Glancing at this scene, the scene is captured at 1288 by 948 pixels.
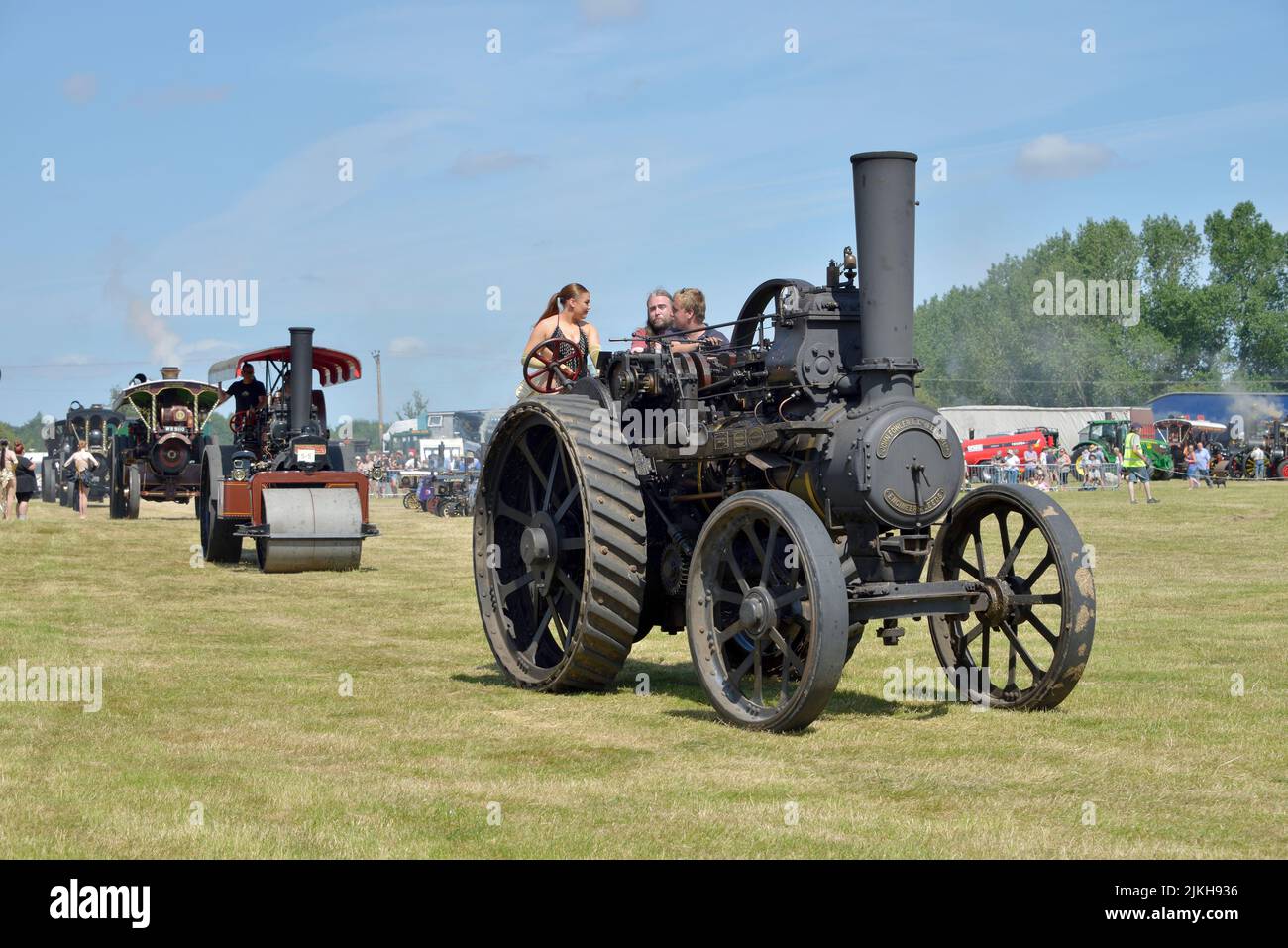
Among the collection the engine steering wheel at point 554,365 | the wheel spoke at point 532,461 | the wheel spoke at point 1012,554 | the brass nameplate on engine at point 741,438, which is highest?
the engine steering wheel at point 554,365

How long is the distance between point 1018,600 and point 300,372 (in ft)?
43.0

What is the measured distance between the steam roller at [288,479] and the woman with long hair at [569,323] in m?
7.96

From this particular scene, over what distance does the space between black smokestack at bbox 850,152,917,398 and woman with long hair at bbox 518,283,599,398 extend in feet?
8.63

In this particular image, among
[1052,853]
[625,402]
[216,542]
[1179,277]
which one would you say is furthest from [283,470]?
[1179,277]

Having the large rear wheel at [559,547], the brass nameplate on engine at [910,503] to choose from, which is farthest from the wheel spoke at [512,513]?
the brass nameplate on engine at [910,503]

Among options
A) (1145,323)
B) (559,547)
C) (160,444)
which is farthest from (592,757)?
(1145,323)

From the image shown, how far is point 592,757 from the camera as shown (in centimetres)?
701

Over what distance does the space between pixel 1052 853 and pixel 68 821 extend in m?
3.71

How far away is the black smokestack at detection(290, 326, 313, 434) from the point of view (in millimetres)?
19266

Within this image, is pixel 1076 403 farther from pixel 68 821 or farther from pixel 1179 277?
pixel 68 821

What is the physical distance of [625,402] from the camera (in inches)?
354

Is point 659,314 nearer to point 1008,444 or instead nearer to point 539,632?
point 539,632

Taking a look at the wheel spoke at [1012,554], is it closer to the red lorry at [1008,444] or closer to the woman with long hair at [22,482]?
the woman with long hair at [22,482]

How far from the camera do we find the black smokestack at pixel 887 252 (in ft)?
25.0
